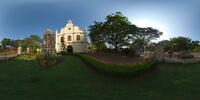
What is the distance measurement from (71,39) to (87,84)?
38139mm

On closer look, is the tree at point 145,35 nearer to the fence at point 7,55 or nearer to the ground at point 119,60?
the ground at point 119,60

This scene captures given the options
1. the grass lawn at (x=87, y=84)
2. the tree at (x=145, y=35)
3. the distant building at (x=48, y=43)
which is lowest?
the grass lawn at (x=87, y=84)

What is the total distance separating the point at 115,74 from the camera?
17875 millimetres

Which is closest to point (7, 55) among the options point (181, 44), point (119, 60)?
point (119, 60)

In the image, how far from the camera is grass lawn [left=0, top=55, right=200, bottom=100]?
13.4 m

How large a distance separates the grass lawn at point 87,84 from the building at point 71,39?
1193 inches

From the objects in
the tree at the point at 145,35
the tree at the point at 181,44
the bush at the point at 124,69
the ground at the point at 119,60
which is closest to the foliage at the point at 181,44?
the tree at the point at 181,44

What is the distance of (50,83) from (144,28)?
100 feet

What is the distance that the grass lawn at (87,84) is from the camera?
13438mm

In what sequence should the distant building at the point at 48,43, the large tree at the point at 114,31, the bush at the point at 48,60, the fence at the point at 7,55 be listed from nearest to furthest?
the bush at the point at 48,60 < the distant building at the point at 48,43 < the fence at the point at 7,55 < the large tree at the point at 114,31

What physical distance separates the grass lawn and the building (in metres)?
30.3

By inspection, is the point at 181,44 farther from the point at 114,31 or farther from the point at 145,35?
the point at 114,31

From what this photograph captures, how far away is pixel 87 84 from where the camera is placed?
54.2ft

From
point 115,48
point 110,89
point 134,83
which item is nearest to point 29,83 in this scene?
point 110,89
